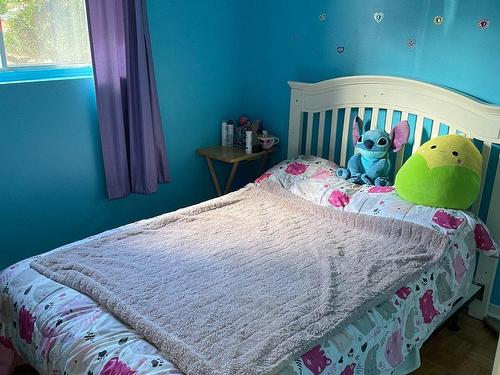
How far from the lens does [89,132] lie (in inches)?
102

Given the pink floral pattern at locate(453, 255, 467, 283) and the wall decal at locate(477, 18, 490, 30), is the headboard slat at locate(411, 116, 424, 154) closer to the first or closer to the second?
the wall decal at locate(477, 18, 490, 30)

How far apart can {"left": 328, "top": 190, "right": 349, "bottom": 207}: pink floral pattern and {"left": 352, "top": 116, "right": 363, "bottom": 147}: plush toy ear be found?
0.39 m

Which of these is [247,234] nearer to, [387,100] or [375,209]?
[375,209]

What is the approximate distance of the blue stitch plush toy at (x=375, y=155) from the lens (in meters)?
2.52

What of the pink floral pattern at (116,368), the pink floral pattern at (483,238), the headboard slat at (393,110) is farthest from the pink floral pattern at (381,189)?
the pink floral pattern at (116,368)

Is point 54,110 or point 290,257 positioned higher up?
point 54,110

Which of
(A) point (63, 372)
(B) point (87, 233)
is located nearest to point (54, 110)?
(B) point (87, 233)

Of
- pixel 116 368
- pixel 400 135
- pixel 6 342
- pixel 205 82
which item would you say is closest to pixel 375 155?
pixel 400 135

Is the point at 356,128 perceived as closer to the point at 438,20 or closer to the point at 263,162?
the point at 438,20

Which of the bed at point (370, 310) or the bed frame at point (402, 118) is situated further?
the bed frame at point (402, 118)

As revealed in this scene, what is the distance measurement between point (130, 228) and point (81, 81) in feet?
2.84

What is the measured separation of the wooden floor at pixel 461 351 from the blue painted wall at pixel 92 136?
178 cm

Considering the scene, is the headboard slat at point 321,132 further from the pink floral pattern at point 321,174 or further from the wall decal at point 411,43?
the wall decal at point 411,43

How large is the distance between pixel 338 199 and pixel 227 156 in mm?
862
